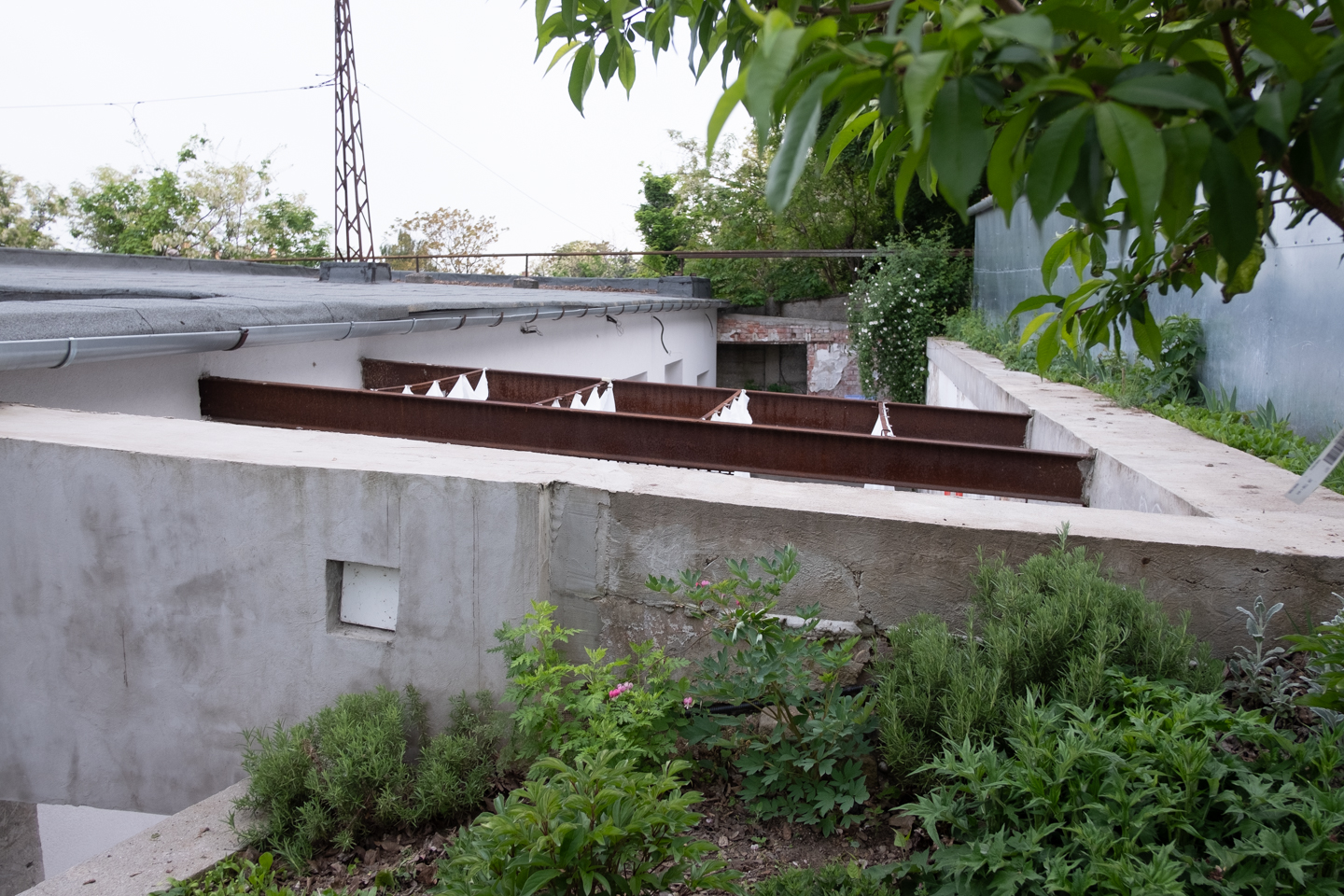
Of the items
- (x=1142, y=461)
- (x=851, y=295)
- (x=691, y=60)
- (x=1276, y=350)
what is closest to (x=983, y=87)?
(x=691, y=60)

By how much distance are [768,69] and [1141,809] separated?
1.49 m

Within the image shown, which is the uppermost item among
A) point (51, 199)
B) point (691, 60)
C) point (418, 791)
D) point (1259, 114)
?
point (51, 199)

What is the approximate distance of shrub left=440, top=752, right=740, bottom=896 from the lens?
58.9 inches

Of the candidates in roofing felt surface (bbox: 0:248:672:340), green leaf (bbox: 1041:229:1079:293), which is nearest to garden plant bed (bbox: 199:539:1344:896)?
green leaf (bbox: 1041:229:1079:293)

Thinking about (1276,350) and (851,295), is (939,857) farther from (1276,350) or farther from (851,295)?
(851,295)

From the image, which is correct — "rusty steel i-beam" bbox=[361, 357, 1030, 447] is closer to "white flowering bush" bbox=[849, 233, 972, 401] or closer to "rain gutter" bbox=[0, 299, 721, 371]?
"rain gutter" bbox=[0, 299, 721, 371]

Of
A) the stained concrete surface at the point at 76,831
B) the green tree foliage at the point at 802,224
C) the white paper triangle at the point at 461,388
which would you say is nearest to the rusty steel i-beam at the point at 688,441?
the white paper triangle at the point at 461,388

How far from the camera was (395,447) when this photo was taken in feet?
9.37

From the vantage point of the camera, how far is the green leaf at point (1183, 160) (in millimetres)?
807

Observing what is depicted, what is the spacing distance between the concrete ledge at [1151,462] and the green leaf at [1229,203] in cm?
206

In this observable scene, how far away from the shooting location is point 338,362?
5.45 meters

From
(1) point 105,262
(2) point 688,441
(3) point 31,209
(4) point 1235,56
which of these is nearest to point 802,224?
(1) point 105,262

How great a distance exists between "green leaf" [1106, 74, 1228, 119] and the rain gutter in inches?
132

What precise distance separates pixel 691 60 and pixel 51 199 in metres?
42.8
